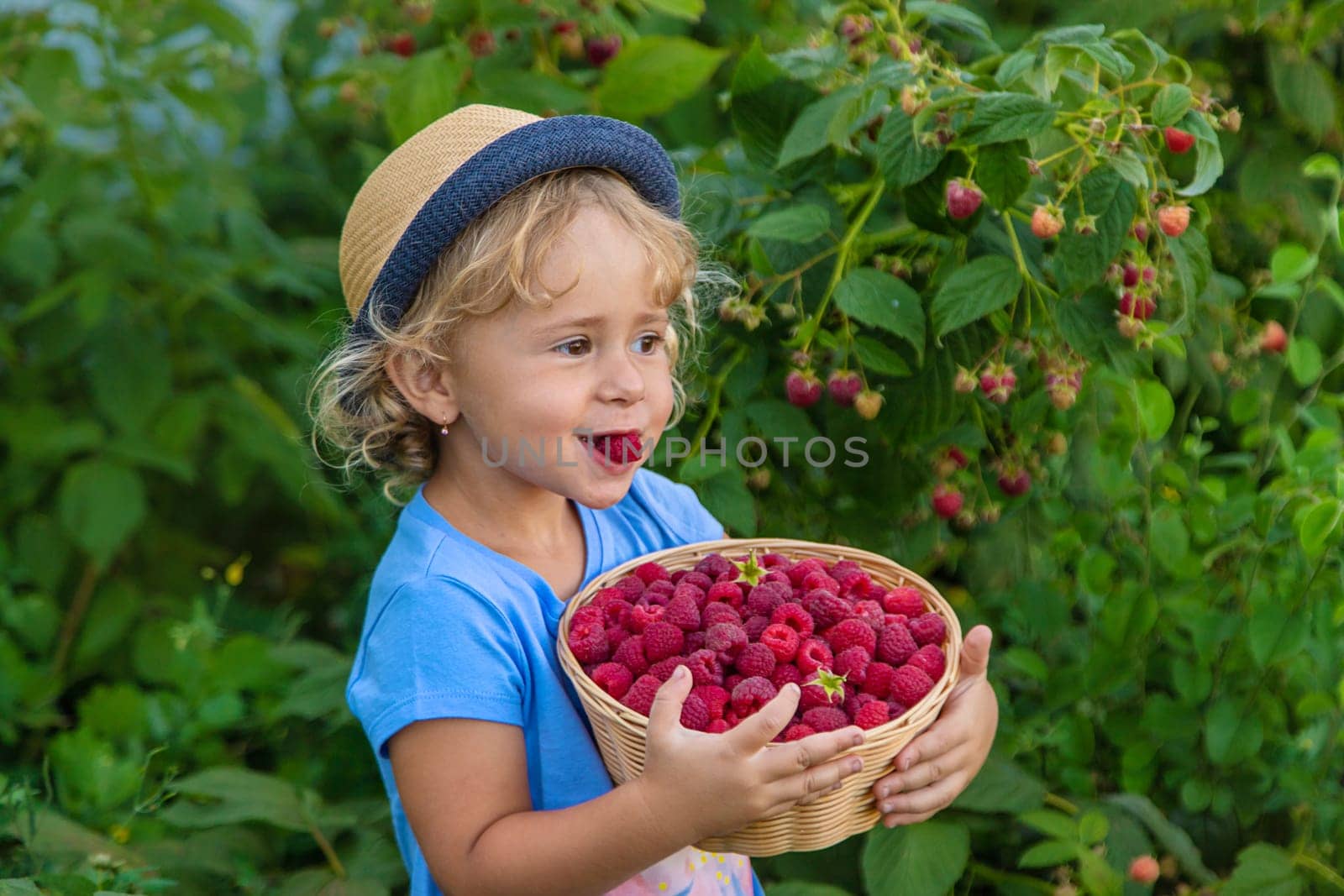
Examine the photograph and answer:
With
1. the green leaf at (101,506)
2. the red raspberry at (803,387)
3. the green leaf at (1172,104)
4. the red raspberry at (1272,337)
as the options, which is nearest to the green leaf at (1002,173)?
the green leaf at (1172,104)

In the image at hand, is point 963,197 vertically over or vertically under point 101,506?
over

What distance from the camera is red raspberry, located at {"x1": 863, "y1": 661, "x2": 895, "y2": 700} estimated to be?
1.27 m

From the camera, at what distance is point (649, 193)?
1.44m

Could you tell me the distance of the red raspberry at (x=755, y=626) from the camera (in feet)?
4.27

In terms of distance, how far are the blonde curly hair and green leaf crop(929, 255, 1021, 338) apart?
0.32 m

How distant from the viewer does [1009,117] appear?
150 centimetres

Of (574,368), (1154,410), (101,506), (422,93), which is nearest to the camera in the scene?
(574,368)

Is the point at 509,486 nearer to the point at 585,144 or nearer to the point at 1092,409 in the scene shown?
the point at 585,144

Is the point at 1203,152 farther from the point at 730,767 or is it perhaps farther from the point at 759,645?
the point at 730,767

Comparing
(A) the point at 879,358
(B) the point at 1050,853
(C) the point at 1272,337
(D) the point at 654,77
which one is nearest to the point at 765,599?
(A) the point at 879,358

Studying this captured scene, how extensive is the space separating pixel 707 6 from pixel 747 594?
1.67m

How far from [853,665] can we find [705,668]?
15 centimetres

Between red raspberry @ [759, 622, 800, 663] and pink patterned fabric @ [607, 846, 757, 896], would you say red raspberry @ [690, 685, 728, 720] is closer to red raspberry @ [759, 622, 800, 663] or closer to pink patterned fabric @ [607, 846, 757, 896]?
red raspberry @ [759, 622, 800, 663]

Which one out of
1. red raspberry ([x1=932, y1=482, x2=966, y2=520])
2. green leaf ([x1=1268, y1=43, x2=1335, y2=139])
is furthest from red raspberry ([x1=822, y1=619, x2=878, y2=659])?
green leaf ([x1=1268, y1=43, x2=1335, y2=139])
